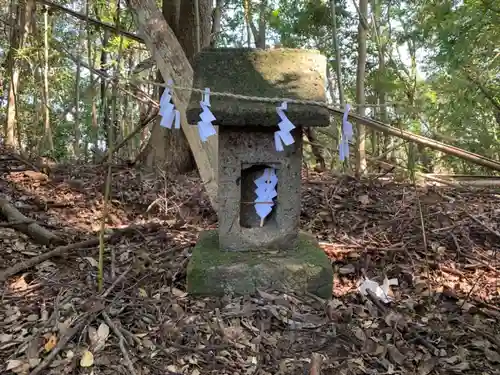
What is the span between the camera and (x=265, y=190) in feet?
9.46

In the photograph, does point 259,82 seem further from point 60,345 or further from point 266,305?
point 60,345

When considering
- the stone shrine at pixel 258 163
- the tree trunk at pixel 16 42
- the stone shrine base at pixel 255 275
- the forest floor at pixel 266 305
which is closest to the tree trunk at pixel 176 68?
the forest floor at pixel 266 305

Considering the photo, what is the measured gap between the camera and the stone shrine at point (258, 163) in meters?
2.52

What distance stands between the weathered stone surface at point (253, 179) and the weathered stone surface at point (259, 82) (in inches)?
7.2

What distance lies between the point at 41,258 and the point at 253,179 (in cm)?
151

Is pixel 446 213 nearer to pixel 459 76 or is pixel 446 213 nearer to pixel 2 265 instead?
pixel 459 76

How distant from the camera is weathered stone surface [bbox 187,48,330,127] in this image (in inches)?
97.9

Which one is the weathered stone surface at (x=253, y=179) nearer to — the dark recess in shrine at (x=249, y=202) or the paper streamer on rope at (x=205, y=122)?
the dark recess in shrine at (x=249, y=202)

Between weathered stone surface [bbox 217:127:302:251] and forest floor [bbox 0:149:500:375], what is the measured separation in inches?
15.6

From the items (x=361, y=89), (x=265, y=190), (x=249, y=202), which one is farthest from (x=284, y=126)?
(x=361, y=89)

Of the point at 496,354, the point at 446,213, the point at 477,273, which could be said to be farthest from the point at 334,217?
the point at 496,354

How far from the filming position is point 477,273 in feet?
10.3

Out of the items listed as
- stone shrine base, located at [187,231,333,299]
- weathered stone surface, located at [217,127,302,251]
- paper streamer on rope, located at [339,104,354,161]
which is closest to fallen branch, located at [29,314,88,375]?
stone shrine base, located at [187,231,333,299]

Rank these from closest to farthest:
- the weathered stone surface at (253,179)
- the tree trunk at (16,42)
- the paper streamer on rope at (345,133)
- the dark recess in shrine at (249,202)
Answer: the paper streamer on rope at (345,133)
the weathered stone surface at (253,179)
the dark recess in shrine at (249,202)
the tree trunk at (16,42)
